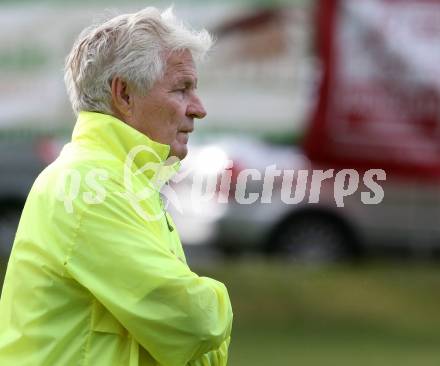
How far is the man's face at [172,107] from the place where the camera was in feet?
9.75

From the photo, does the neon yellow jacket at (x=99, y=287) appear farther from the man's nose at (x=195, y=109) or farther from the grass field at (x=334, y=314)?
the grass field at (x=334, y=314)

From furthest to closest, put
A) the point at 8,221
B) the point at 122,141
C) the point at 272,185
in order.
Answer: the point at 8,221, the point at 272,185, the point at 122,141

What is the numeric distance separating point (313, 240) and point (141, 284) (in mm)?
10486

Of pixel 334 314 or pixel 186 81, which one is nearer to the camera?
pixel 186 81

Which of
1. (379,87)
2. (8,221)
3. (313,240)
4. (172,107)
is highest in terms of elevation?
(379,87)

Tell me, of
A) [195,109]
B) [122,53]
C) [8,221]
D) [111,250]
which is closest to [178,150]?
[195,109]

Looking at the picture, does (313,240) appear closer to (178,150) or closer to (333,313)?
(333,313)

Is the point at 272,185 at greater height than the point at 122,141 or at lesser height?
greater

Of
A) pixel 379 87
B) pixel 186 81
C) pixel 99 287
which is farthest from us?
pixel 379 87

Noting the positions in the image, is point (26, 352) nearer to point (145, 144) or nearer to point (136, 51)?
point (145, 144)

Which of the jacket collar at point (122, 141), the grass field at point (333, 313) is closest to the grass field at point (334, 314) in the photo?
the grass field at point (333, 313)

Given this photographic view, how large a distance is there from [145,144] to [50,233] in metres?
0.33

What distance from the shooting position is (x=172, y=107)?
299 centimetres

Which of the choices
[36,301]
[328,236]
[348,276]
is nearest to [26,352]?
[36,301]
